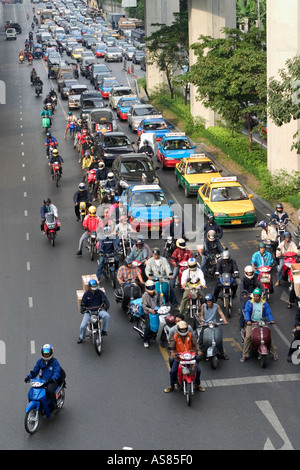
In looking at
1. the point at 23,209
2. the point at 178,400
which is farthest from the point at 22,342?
the point at 23,209

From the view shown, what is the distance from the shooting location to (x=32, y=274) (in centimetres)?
2423

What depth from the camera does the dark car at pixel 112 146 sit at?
38.7 metres

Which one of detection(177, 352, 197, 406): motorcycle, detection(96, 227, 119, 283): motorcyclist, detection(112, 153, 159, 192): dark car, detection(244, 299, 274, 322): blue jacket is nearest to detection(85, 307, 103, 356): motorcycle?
detection(177, 352, 197, 406): motorcycle

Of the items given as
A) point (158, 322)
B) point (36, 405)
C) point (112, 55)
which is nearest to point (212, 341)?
point (158, 322)

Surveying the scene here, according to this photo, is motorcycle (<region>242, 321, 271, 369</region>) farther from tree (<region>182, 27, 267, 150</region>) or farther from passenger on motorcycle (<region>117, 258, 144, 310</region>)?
tree (<region>182, 27, 267, 150</region>)

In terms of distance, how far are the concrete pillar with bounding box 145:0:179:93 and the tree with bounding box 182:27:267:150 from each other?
79.8 ft

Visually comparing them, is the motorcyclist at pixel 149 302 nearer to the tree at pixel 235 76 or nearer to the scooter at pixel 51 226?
the scooter at pixel 51 226

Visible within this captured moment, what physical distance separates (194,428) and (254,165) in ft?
73.4

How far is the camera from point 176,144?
126 feet

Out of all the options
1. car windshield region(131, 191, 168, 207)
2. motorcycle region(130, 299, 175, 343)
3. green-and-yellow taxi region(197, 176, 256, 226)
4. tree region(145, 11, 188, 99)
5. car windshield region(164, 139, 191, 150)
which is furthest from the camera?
tree region(145, 11, 188, 99)

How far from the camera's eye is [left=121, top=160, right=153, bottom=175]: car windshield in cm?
3353

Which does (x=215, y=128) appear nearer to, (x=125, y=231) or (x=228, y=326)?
(x=125, y=231)

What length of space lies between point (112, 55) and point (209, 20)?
4170 cm

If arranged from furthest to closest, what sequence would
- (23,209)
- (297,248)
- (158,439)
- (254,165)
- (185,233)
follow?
(254,165), (23,209), (185,233), (297,248), (158,439)
